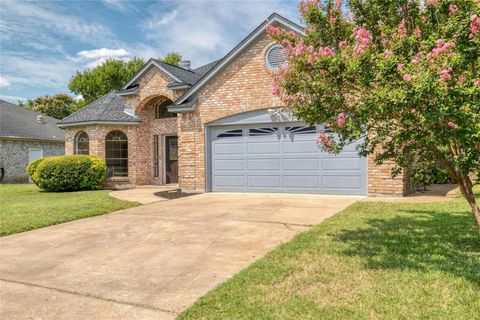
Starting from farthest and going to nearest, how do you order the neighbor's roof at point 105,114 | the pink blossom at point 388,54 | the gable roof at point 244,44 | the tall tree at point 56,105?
the tall tree at point 56,105, the neighbor's roof at point 105,114, the gable roof at point 244,44, the pink blossom at point 388,54

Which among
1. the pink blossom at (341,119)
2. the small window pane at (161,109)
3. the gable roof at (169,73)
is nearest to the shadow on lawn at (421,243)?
the pink blossom at (341,119)

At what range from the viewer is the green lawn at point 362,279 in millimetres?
3240

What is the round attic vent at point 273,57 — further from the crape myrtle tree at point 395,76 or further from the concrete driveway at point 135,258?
the crape myrtle tree at point 395,76

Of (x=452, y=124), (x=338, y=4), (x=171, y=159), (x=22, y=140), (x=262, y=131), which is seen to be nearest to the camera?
(x=452, y=124)

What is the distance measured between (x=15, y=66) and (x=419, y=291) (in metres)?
29.7

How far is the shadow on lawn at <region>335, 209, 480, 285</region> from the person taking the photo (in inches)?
169

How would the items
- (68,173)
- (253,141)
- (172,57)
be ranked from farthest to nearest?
(172,57) < (68,173) < (253,141)

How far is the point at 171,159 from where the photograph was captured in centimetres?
1802

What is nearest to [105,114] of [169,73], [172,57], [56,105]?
[169,73]

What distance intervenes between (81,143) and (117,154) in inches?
88.4

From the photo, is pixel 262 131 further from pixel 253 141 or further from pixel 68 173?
pixel 68 173

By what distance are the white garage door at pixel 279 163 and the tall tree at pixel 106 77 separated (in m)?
32.7

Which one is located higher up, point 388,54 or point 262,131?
point 388,54

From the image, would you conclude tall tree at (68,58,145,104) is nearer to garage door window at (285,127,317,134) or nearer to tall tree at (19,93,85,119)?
tall tree at (19,93,85,119)
